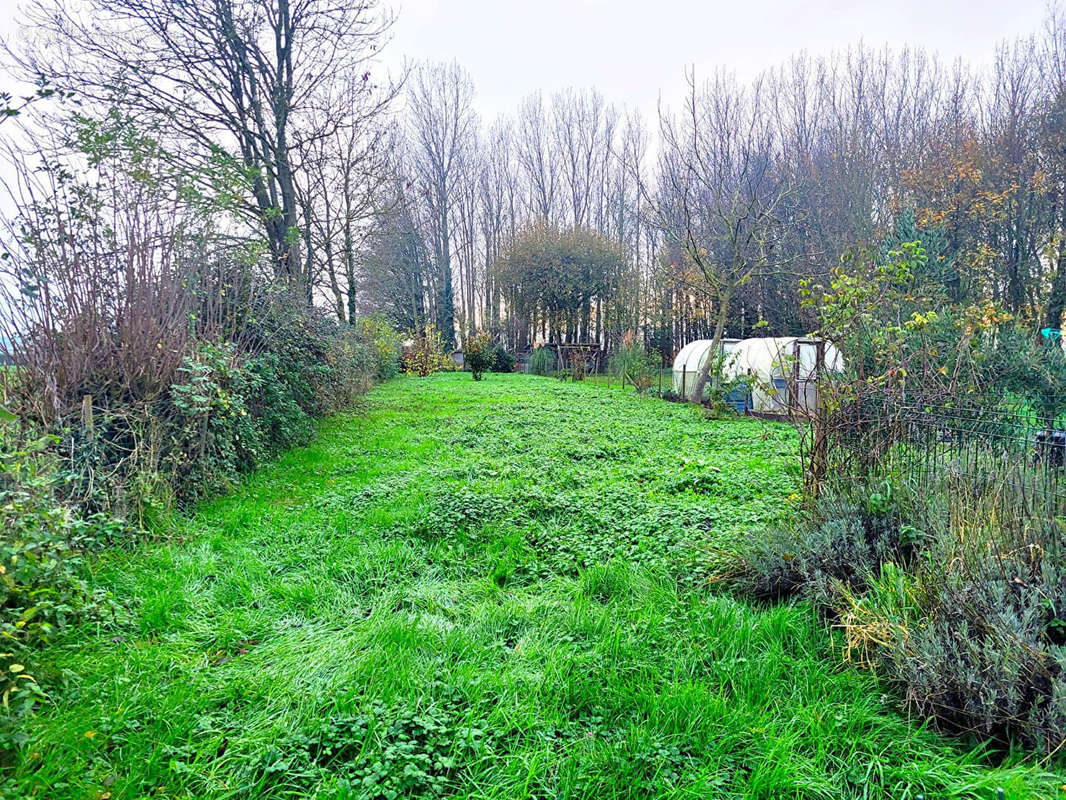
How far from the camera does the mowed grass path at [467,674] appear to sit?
1.77 metres

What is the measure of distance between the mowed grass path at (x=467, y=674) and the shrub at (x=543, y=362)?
17.1 meters

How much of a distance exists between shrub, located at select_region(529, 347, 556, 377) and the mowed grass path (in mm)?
17109

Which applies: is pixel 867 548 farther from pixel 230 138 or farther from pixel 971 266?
pixel 971 266

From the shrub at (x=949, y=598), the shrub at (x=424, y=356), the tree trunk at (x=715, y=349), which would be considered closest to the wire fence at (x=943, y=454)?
the shrub at (x=949, y=598)

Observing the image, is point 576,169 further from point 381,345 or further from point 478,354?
point 381,345

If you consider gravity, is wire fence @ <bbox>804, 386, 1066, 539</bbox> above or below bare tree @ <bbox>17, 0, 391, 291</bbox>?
below

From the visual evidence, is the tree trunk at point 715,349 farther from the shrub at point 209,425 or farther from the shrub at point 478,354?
the shrub at point 478,354

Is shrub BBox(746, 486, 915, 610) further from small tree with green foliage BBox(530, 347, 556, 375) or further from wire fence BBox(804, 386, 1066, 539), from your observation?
small tree with green foliage BBox(530, 347, 556, 375)

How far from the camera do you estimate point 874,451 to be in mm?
3432

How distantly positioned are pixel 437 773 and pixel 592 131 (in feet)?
101

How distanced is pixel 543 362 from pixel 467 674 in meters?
19.6

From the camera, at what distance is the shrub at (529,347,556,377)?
21.6 metres

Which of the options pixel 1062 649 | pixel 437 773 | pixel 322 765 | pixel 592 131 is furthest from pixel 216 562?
pixel 592 131

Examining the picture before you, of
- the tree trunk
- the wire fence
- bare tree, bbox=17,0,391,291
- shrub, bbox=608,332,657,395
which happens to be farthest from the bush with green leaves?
shrub, bbox=608,332,657,395
